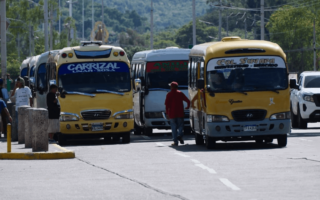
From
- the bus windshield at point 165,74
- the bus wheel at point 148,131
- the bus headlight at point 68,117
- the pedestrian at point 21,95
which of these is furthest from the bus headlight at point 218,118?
the pedestrian at point 21,95

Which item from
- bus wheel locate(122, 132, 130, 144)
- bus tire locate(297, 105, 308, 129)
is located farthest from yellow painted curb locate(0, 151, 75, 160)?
bus tire locate(297, 105, 308, 129)

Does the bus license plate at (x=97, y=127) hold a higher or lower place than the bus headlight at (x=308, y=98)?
lower

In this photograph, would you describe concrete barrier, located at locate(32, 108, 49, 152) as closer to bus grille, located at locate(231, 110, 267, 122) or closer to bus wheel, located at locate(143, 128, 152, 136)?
bus grille, located at locate(231, 110, 267, 122)

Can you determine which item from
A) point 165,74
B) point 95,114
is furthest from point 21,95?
point 165,74

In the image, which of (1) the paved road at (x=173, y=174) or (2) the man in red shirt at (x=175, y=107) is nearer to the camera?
(1) the paved road at (x=173, y=174)

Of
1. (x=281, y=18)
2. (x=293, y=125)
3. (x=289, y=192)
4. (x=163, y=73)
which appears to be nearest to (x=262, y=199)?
(x=289, y=192)

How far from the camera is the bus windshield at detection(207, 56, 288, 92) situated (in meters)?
20.2

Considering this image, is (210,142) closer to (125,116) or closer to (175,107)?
(175,107)

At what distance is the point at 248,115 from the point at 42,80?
13.6m

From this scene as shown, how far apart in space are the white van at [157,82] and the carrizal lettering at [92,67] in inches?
91.5

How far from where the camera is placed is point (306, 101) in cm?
2995

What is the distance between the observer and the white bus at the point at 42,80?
28.7 m

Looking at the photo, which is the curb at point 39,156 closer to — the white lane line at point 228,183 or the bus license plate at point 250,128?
the bus license plate at point 250,128

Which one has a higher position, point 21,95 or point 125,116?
point 21,95
